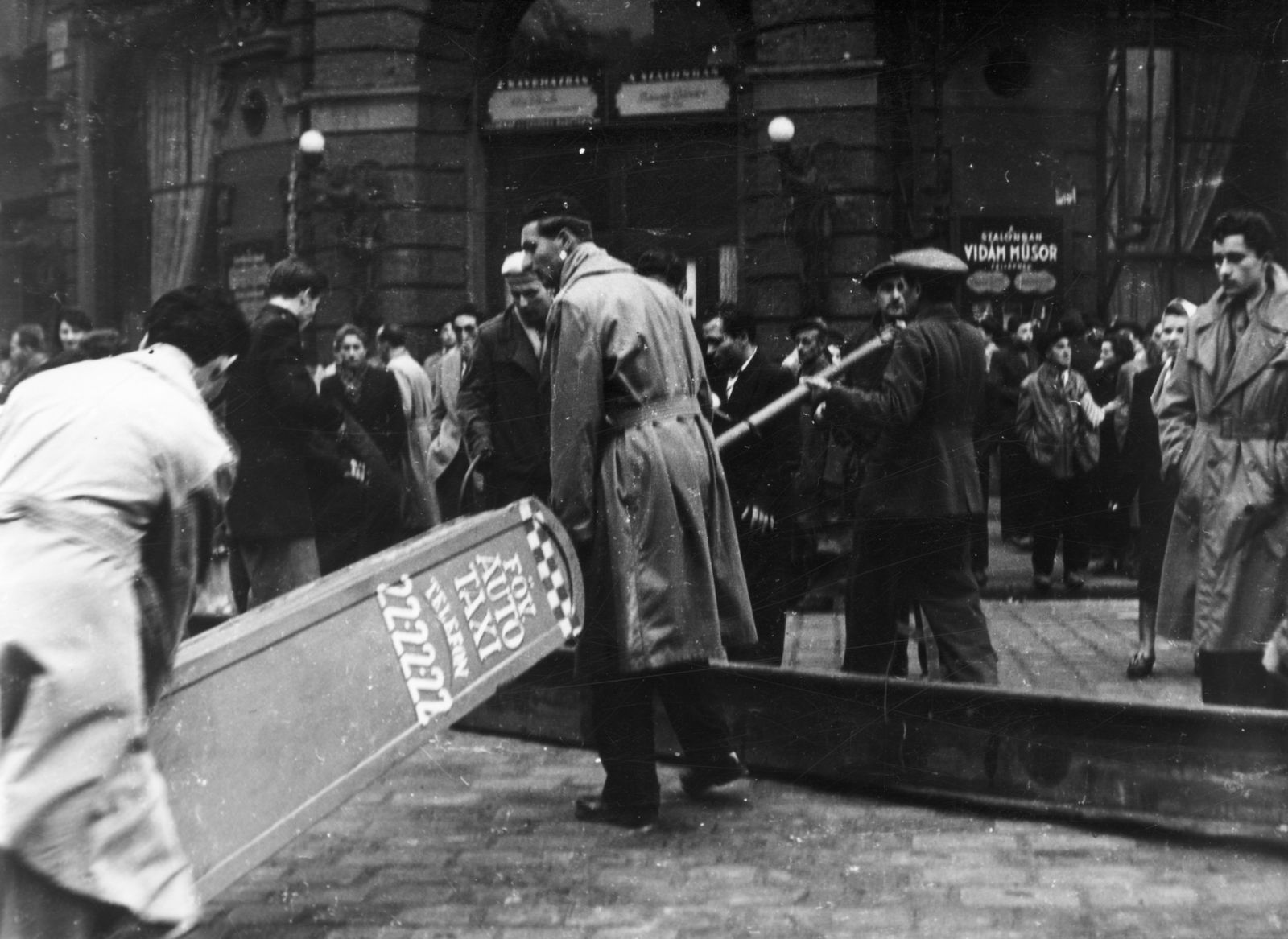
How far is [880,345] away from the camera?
23.5 feet

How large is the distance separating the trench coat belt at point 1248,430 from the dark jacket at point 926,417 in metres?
1.00

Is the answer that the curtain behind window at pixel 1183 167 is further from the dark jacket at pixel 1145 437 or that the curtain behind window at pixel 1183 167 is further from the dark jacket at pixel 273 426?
the dark jacket at pixel 273 426

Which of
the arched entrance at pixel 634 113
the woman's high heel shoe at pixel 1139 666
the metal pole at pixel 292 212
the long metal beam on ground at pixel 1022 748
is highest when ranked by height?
the arched entrance at pixel 634 113

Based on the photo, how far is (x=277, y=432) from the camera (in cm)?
705

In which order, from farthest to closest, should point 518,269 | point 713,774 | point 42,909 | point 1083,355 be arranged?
point 1083,355, point 518,269, point 713,774, point 42,909

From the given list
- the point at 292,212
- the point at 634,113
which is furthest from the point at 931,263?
the point at 634,113

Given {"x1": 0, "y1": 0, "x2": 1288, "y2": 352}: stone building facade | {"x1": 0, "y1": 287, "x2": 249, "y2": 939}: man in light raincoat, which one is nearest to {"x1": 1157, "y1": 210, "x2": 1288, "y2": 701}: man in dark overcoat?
{"x1": 0, "y1": 0, "x2": 1288, "y2": 352}: stone building facade

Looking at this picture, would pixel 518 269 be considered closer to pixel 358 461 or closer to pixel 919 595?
pixel 358 461

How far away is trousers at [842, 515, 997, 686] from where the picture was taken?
6266 mm

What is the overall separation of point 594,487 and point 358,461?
9.80 feet


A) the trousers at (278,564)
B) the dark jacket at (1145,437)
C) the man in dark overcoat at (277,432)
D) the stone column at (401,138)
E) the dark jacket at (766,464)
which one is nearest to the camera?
the man in dark overcoat at (277,432)

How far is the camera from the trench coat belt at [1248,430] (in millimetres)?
5863

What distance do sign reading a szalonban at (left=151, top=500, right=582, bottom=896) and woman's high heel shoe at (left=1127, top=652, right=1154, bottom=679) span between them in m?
4.23

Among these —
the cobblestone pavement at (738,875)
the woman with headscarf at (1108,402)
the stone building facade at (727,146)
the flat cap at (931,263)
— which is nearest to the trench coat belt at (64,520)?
the cobblestone pavement at (738,875)
